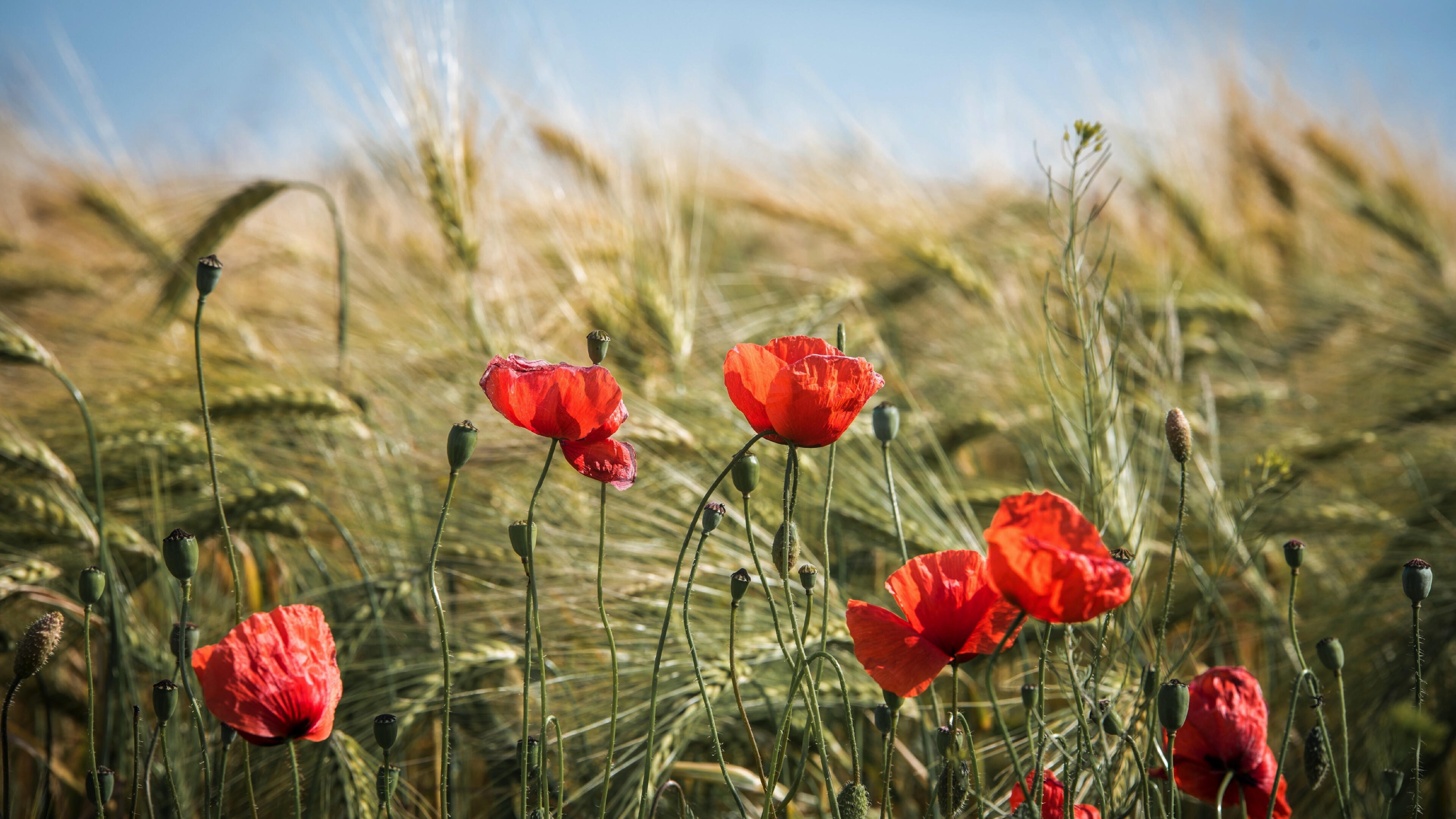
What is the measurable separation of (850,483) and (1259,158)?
2.47m

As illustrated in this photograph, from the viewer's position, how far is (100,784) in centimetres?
61

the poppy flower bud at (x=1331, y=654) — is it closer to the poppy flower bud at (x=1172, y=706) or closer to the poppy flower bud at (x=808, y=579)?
the poppy flower bud at (x=1172, y=706)

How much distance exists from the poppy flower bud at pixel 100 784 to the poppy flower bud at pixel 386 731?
150mm

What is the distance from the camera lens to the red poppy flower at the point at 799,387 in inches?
20.5

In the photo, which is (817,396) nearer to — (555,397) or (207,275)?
(555,397)

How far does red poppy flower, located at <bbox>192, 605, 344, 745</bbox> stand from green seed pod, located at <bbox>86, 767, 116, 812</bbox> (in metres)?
0.08

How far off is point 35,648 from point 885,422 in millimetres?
500

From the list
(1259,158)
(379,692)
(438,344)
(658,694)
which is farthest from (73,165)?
(1259,158)

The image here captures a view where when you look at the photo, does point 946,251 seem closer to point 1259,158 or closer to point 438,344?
point 438,344

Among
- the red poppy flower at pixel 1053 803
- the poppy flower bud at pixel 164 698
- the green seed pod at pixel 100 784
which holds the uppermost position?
the poppy flower bud at pixel 164 698

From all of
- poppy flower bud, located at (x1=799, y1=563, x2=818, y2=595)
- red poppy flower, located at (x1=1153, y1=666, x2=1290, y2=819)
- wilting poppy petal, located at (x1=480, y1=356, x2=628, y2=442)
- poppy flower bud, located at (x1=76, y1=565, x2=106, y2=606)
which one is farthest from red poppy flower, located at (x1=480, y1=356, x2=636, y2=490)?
red poppy flower, located at (x1=1153, y1=666, x2=1290, y2=819)

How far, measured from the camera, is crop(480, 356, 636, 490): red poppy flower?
539mm

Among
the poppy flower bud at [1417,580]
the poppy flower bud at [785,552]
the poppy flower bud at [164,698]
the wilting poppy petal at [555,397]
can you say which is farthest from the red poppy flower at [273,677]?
the poppy flower bud at [1417,580]

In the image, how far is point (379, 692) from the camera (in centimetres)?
86
